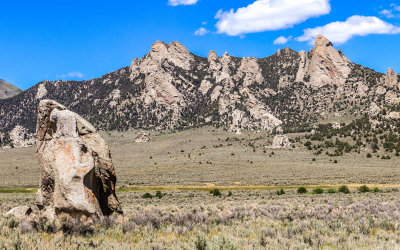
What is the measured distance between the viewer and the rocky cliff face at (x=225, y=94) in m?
142

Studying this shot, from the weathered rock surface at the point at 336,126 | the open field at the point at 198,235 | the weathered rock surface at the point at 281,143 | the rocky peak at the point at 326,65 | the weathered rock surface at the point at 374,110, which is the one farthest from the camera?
the rocky peak at the point at 326,65

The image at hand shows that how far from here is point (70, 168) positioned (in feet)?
33.8

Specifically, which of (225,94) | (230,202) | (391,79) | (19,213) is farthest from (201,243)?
(225,94)

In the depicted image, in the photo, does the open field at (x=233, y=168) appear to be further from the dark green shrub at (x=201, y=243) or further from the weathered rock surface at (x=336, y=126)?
the dark green shrub at (x=201, y=243)

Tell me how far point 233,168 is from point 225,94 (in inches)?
3994

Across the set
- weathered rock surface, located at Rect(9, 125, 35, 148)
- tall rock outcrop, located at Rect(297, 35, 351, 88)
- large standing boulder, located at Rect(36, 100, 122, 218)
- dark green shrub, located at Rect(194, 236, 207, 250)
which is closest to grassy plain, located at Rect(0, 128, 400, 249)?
dark green shrub, located at Rect(194, 236, 207, 250)

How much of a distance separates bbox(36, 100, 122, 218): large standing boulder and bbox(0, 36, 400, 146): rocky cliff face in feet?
405

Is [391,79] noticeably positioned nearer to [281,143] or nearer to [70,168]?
[281,143]

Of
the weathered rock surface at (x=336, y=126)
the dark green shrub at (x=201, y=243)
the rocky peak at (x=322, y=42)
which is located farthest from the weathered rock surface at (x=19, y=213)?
the rocky peak at (x=322, y=42)

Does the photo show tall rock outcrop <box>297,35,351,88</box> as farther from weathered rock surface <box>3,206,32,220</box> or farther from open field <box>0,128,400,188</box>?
weathered rock surface <box>3,206,32,220</box>

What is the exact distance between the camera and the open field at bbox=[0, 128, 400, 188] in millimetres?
48094

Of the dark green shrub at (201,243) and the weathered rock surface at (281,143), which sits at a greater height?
the weathered rock surface at (281,143)

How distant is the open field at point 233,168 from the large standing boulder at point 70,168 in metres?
33.8

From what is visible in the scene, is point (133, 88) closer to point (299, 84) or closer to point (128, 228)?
point (299, 84)
